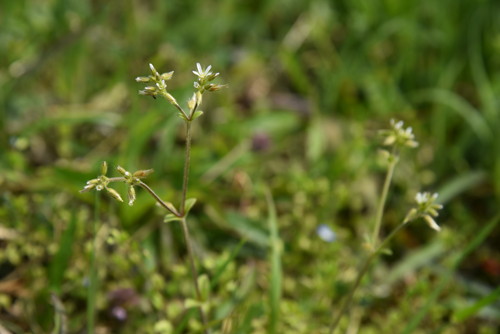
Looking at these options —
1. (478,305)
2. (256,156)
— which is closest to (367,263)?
(478,305)

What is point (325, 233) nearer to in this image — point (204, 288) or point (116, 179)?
point (204, 288)

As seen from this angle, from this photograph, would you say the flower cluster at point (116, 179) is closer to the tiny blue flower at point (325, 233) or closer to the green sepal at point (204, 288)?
the green sepal at point (204, 288)

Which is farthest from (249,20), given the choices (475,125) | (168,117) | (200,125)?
(475,125)

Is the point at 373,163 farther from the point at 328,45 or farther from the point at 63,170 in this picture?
the point at 63,170

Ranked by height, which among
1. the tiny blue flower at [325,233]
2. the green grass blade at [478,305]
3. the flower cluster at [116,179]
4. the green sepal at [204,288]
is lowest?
the green grass blade at [478,305]

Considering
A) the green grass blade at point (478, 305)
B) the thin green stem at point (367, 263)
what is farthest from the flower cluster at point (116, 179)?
the green grass blade at point (478, 305)

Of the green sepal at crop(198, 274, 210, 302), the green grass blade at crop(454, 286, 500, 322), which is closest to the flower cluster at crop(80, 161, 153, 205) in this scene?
the green sepal at crop(198, 274, 210, 302)

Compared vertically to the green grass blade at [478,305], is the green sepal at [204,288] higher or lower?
higher
